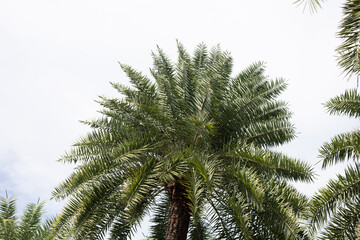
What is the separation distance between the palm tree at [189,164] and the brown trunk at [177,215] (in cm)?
2

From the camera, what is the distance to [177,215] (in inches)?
393

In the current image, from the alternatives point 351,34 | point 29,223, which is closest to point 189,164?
point 351,34

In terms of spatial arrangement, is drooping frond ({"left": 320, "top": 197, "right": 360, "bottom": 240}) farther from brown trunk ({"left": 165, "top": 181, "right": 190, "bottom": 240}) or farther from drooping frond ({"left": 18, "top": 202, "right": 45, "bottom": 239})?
drooping frond ({"left": 18, "top": 202, "right": 45, "bottom": 239})

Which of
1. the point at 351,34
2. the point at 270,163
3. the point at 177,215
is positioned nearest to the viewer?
the point at 351,34

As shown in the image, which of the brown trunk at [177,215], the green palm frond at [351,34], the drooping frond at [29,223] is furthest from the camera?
the drooping frond at [29,223]

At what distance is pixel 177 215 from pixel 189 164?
155 cm

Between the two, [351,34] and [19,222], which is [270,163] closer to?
[351,34]

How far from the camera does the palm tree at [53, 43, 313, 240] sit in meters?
8.82

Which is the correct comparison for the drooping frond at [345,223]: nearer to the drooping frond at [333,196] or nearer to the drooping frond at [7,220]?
the drooping frond at [333,196]

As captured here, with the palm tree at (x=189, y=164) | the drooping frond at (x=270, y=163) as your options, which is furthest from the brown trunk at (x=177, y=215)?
the drooping frond at (x=270, y=163)

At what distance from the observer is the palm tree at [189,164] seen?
882 cm


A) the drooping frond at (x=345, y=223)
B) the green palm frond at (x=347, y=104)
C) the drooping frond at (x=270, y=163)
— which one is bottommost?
the drooping frond at (x=345, y=223)

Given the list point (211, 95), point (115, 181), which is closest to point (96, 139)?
point (115, 181)

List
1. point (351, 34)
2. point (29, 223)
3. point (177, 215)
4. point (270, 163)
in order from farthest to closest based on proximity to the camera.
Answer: point (29, 223) < point (177, 215) < point (270, 163) < point (351, 34)
